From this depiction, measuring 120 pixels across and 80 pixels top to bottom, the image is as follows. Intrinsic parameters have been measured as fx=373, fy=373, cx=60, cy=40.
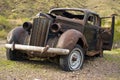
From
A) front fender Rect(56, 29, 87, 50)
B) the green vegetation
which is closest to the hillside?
the green vegetation

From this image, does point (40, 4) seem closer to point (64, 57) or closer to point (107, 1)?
point (107, 1)

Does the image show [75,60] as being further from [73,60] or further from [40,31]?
[40,31]

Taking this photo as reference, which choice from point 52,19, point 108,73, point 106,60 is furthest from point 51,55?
point 106,60

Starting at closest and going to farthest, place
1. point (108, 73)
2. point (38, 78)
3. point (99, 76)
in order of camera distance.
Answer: point (38, 78) → point (99, 76) → point (108, 73)

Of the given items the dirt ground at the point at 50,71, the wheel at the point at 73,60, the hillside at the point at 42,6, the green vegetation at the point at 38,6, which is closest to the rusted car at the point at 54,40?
the wheel at the point at 73,60

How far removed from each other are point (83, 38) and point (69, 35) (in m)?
0.66

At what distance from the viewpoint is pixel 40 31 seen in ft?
33.8

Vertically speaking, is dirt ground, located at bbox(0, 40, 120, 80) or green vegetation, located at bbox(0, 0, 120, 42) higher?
dirt ground, located at bbox(0, 40, 120, 80)

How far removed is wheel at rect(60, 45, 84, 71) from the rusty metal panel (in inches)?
30.8

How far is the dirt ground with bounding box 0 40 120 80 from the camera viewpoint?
29.4 feet

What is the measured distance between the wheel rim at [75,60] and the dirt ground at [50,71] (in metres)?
0.18

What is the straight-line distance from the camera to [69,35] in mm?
9977

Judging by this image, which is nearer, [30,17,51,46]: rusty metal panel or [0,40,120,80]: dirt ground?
[0,40,120,80]: dirt ground

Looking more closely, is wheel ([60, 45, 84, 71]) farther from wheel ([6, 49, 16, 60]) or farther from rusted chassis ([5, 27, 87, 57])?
wheel ([6, 49, 16, 60])
